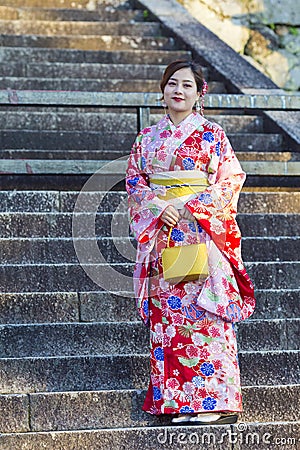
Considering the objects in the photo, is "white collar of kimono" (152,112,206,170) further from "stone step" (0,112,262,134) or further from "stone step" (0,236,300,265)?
"stone step" (0,112,262,134)

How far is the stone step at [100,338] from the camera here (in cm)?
564

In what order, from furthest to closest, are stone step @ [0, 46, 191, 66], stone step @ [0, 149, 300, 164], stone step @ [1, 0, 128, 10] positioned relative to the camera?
stone step @ [1, 0, 128, 10] → stone step @ [0, 46, 191, 66] → stone step @ [0, 149, 300, 164]

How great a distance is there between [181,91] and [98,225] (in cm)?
166

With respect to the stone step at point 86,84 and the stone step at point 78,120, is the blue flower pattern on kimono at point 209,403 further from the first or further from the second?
the stone step at point 86,84

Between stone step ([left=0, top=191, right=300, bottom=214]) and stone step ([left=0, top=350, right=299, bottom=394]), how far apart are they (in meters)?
1.54

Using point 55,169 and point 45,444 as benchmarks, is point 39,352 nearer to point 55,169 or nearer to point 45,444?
point 45,444

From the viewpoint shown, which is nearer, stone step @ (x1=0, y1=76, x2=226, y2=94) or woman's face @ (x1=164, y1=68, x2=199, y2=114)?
woman's face @ (x1=164, y1=68, x2=199, y2=114)

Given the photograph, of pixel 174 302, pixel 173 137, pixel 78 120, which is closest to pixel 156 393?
pixel 174 302

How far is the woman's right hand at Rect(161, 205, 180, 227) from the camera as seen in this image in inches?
203

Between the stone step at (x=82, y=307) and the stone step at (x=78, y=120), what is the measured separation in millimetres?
2580

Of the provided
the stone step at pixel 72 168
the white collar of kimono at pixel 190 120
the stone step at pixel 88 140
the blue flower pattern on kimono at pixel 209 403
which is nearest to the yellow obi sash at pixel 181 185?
the white collar of kimono at pixel 190 120

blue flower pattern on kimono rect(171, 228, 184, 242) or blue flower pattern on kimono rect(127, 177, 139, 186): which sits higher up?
blue flower pattern on kimono rect(127, 177, 139, 186)

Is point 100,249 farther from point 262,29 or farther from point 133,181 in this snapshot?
point 262,29

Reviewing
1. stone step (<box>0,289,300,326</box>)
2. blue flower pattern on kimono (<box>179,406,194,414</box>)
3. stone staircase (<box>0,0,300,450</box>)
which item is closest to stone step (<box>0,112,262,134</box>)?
stone staircase (<box>0,0,300,450</box>)
